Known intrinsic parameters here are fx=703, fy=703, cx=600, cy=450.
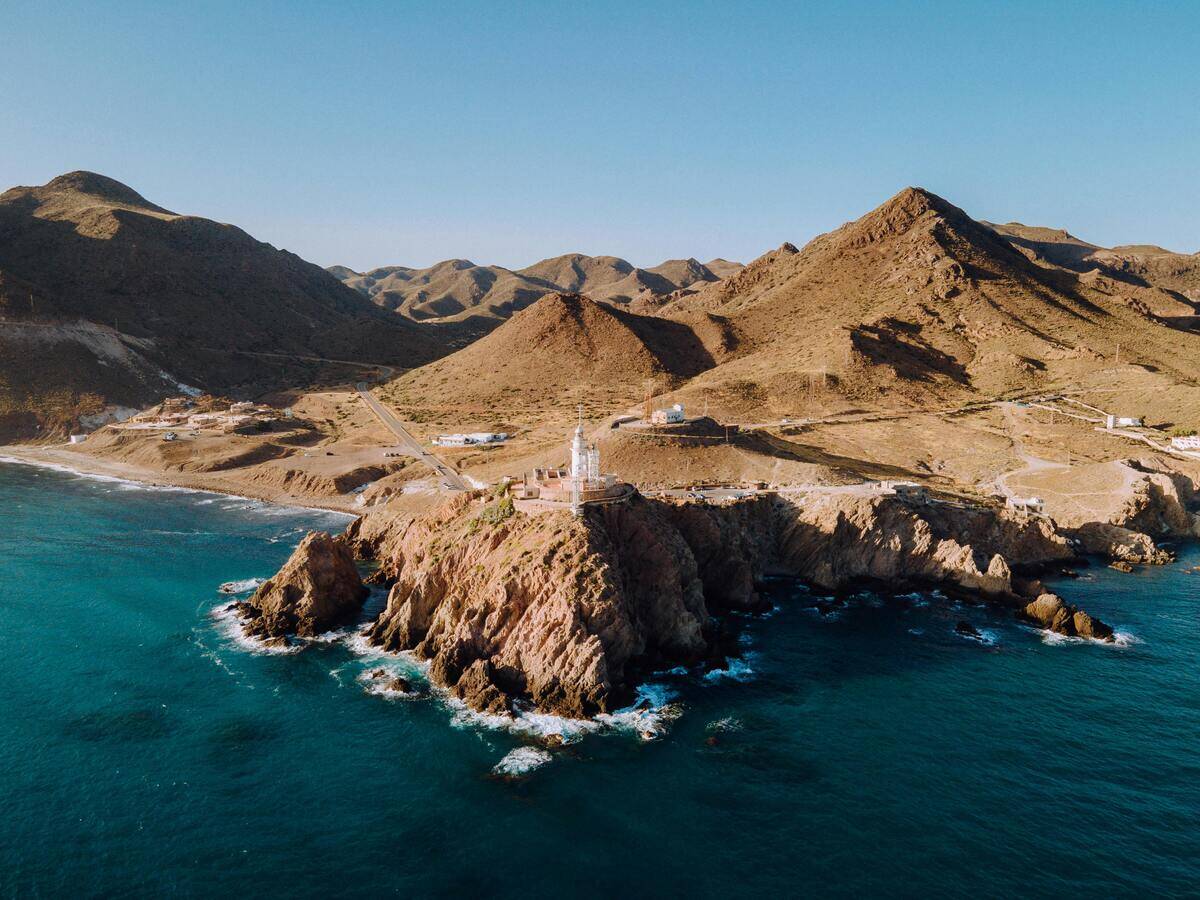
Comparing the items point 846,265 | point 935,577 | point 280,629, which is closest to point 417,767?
point 280,629

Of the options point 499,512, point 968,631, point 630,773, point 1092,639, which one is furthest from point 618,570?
point 1092,639

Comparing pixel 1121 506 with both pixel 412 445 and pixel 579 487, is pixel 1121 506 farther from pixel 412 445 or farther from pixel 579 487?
pixel 412 445

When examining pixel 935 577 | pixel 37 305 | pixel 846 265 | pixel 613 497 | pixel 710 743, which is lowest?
pixel 710 743

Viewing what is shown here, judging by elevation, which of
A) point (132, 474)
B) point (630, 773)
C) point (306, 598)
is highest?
point (132, 474)

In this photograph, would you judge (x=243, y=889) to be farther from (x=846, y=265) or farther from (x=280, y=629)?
(x=846, y=265)

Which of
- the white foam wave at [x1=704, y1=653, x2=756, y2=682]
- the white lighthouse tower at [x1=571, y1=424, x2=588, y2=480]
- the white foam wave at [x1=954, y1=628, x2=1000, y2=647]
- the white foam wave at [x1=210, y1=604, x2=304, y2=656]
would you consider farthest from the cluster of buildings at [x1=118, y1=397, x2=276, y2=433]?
the white foam wave at [x1=954, y1=628, x2=1000, y2=647]
